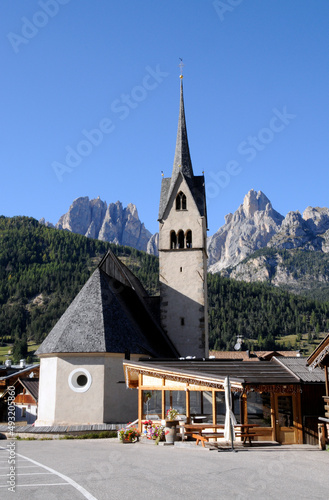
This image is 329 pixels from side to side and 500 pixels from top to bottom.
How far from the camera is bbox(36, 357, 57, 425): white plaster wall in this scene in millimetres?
27812

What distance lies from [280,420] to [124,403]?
10224 mm

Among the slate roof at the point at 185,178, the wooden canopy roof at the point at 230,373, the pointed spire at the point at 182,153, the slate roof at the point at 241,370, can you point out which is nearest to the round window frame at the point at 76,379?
the wooden canopy roof at the point at 230,373

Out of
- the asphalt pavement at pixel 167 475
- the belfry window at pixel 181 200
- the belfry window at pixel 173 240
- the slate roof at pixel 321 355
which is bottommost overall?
the asphalt pavement at pixel 167 475

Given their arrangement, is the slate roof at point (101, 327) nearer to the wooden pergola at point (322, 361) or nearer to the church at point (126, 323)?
the church at point (126, 323)

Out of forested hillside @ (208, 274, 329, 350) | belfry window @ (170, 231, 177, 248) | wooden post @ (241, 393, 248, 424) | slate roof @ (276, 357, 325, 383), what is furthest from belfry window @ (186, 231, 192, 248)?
forested hillside @ (208, 274, 329, 350)

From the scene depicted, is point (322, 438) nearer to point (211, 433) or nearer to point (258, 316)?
point (211, 433)

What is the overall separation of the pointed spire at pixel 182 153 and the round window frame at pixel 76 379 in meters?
20.1

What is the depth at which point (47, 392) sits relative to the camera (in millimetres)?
28547

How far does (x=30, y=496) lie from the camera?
29.0 ft

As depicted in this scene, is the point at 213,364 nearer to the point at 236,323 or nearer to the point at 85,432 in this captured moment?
the point at 85,432

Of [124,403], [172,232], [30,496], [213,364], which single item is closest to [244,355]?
[172,232]

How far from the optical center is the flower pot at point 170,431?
19844 mm

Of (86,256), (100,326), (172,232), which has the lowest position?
(100,326)

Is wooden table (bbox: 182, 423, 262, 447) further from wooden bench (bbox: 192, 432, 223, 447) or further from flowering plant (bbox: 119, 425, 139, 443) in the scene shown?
flowering plant (bbox: 119, 425, 139, 443)
